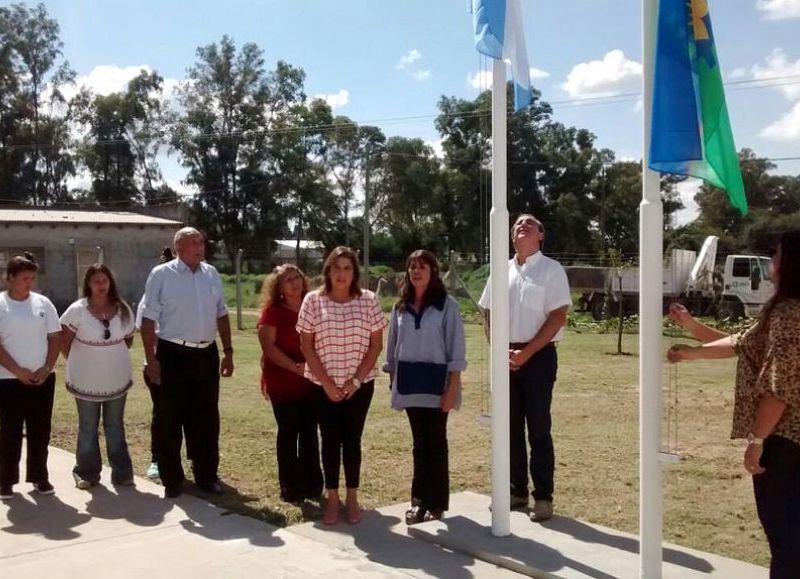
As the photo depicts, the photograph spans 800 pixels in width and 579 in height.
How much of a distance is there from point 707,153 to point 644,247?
1.66 feet

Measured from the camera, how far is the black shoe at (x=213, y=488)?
247 inches

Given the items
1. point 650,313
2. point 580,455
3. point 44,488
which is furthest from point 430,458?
point 44,488

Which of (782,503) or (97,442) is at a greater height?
(782,503)

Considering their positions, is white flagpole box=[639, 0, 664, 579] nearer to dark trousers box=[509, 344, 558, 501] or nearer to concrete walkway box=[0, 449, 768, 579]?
concrete walkway box=[0, 449, 768, 579]

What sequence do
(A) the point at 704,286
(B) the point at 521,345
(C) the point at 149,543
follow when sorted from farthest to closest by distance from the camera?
(A) the point at 704,286, (B) the point at 521,345, (C) the point at 149,543

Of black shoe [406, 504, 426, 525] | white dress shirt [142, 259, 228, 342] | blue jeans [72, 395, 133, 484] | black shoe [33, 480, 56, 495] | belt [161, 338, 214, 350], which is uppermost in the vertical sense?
white dress shirt [142, 259, 228, 342]

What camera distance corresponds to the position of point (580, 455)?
7.60 meters

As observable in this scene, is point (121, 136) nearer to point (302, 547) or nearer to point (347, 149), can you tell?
point (347, 149)

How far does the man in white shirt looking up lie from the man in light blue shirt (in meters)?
2.15

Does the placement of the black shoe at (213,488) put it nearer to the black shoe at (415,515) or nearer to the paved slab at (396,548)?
the paved slab at (396,548)

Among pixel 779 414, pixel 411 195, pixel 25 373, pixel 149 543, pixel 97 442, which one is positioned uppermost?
pixel 411 195

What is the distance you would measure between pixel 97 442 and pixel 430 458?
8.77 ft

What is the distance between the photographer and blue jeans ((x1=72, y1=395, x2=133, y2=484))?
639cm

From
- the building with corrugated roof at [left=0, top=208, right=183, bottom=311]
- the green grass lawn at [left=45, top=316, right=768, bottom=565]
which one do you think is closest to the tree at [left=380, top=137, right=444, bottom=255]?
the building with corrugated roof at [left=0, top=208, right=183, bottom=311]
